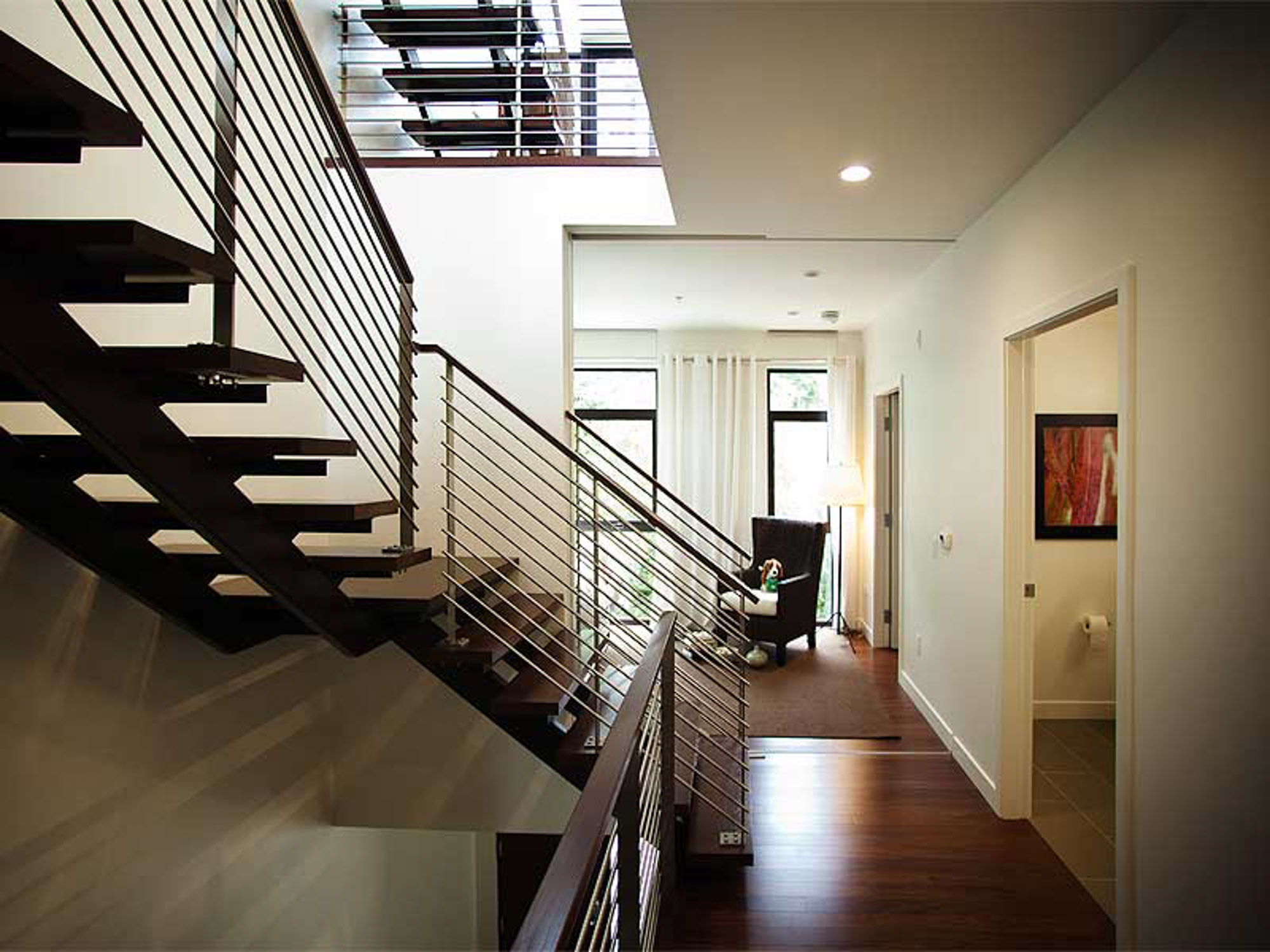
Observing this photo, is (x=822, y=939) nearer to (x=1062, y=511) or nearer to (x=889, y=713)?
(x=889, y=713)

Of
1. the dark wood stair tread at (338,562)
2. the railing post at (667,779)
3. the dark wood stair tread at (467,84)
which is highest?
the dark wood stair tread at (467,84)

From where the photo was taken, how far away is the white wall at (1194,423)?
5.88 ft

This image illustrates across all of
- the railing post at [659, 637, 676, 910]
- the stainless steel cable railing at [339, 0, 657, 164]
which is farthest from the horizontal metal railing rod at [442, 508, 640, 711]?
the stainless steel cable railing at [339, 0, 657, 164]

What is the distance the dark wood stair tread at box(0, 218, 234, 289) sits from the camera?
1.28 m

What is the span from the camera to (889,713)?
191 inches

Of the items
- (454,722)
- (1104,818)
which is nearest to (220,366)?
(454,722)

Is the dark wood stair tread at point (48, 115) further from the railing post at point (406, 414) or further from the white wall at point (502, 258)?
the white wall at point (502, 258)

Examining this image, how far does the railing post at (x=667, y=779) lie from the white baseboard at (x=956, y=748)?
1822mm

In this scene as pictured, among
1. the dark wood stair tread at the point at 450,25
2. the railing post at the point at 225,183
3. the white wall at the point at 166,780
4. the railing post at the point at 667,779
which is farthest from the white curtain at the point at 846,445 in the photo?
the railing post at the point at 225,183

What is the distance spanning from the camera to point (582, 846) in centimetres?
99

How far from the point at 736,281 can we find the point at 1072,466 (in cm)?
238

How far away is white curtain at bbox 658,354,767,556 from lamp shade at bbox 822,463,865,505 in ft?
2.43

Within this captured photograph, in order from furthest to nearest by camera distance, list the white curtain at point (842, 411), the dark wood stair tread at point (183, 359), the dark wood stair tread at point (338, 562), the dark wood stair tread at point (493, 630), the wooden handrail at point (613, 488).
Result: the white curtain at point (842, 411), the wooden handrail at point (613, 488), the dark wood stair tread at point (493, 630), the dark wood stair tread at point (338, 562), the dark wood stair tread at point (183, 359)

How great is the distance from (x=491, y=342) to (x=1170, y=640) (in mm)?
3009
